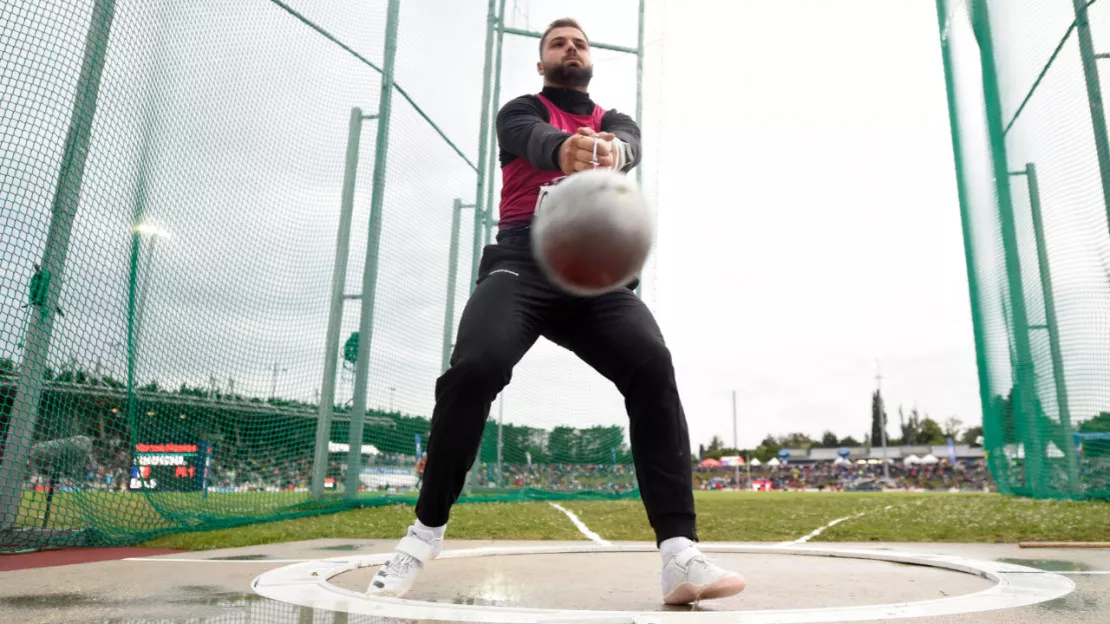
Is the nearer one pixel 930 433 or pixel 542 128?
pixel 542 128

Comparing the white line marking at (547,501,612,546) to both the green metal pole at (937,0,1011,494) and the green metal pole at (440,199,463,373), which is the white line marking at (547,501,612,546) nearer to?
the green metal pole at (440,199,463,373)

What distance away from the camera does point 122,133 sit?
4.32 meters

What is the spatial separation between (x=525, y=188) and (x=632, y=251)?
838mm

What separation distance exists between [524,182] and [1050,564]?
278 centimetres

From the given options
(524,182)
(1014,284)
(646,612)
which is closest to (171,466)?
(524,182)

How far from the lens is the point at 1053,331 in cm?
A: 873

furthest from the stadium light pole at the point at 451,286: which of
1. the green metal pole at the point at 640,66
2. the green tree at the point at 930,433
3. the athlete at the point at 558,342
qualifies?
the green tree at the point at 930,433

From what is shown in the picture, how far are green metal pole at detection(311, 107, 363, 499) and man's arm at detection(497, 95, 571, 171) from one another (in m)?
5.35

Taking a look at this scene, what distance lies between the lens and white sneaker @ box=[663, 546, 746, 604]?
6.86 ft

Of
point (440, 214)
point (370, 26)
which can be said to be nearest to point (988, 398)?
point (440, 214)

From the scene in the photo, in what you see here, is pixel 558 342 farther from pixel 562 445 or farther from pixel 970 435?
pixel 970 435

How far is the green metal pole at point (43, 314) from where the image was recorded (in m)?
3.89

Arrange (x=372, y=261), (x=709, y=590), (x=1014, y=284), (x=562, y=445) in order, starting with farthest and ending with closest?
(x=562, y=445) < (x=1014, y=284) < (x=372, y=261) < (x=709, y=590)

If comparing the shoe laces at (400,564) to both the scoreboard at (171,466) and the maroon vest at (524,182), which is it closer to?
the maroon vest at (524,182)
